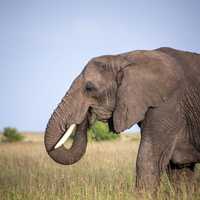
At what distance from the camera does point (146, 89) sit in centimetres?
731

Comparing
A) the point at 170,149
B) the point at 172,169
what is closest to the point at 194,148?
the point at 170,149

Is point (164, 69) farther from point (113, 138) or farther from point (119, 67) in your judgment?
point (113, 138)

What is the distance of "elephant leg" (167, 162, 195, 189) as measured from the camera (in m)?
8.29

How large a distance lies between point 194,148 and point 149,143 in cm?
82

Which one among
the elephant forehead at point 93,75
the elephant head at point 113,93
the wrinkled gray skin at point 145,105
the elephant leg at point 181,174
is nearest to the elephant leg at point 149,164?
the wrinkled gray skin at point 145,105

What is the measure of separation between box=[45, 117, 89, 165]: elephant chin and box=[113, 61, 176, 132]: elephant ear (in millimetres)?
733

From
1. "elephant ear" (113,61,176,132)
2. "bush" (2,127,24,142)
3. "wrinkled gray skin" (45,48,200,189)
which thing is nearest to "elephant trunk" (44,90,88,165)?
"wrinkled gray skin" (45,48,200,189)

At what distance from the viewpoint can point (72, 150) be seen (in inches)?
312

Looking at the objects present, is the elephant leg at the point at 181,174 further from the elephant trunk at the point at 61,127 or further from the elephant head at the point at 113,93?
the elephant trunk at the point at 61,127

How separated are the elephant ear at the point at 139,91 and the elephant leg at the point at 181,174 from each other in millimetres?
1518

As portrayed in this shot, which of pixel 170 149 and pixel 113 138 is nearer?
pixel 170 149

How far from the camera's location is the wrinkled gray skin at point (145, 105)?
23.8 feet

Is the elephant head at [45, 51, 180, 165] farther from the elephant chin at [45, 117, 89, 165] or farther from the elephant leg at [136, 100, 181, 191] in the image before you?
the elephant leg at [136, 100, 181, 191]

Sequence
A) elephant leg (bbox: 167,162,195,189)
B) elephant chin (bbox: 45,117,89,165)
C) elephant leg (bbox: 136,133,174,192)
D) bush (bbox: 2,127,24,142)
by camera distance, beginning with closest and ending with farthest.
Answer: elephant leg (bbox: 136,133,174,192) → elephant chin (bbox: 45,117,89,165) → elephant leg (bbox: 167,162,195,189) → bush (bbox: 2,127,24,142)
